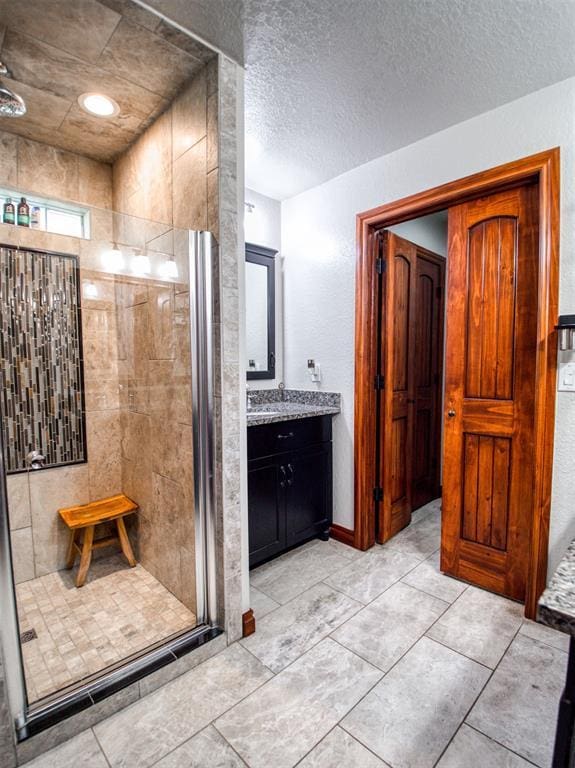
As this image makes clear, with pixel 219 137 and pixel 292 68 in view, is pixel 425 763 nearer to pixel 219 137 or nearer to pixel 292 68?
pixel 219 137

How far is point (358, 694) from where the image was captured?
1507 mm

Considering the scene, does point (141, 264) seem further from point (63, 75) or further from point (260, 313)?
point (260, 313)

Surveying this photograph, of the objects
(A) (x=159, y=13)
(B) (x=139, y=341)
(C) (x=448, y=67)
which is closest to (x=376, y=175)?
(C) (x=448, y=67)

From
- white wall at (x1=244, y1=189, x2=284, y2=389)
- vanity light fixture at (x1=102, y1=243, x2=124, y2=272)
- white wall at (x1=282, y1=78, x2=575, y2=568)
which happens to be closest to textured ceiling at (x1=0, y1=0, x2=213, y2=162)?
vanity light fixture at (x1=102, y1=243, x2=124, y2=272)

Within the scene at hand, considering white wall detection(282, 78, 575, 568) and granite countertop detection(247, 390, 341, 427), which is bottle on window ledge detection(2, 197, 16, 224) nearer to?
granite countertop detection(247, 390, 341, 427)

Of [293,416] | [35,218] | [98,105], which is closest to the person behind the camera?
[98,105]

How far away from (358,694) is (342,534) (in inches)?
51.5

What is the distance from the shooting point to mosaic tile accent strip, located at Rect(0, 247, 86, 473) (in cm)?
167

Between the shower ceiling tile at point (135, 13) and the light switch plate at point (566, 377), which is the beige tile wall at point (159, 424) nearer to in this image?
the shower ceiling tile at point (135, 13)

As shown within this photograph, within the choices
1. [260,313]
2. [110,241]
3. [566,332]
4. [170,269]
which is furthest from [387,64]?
[260,313]

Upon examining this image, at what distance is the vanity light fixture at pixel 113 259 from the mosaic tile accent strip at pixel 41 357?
0.15 meters

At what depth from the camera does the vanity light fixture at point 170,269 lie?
185 centimetres

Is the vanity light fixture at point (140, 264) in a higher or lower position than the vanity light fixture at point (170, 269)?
higher

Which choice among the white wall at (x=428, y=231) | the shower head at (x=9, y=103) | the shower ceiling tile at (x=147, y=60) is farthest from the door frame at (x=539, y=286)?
the shower head at (x=9, y=103)
